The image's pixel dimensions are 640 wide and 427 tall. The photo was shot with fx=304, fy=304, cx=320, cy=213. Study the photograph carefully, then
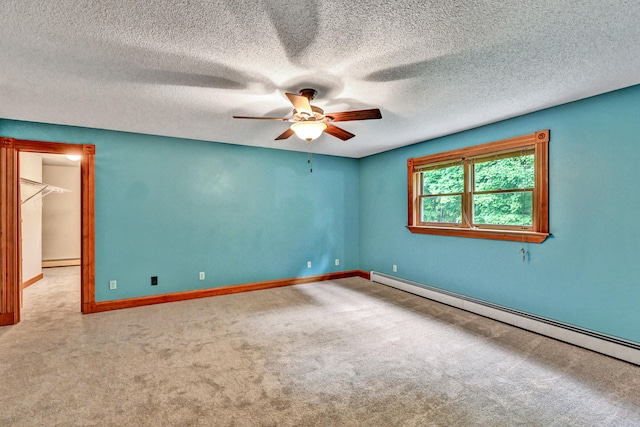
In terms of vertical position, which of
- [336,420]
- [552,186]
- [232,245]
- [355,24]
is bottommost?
[336,420]

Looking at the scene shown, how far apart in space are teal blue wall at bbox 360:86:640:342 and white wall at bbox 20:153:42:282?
7014 mm

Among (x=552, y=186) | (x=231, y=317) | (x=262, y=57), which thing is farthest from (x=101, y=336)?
(x=552, y=186)

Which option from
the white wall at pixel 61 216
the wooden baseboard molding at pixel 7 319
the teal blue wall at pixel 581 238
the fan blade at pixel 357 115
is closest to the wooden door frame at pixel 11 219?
the wooden baseboard molding at pixel 7 319

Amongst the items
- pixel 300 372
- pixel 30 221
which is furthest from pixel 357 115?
pixel 30 221

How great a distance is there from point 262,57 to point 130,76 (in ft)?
3.80

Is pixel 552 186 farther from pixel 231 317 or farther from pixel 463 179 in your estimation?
pixel 231 317

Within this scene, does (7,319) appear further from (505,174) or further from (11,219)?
(505,174)

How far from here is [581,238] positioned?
301 cm

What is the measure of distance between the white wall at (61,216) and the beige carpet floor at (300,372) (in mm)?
4283

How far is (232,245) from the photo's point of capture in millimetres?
4922

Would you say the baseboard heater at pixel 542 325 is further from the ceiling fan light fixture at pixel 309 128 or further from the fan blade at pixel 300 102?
the fan blade at pixel 300 102

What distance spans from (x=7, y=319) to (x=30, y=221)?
2612mm

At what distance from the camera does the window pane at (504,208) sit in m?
3.52

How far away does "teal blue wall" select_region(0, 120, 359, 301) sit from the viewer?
4090 millimetres
